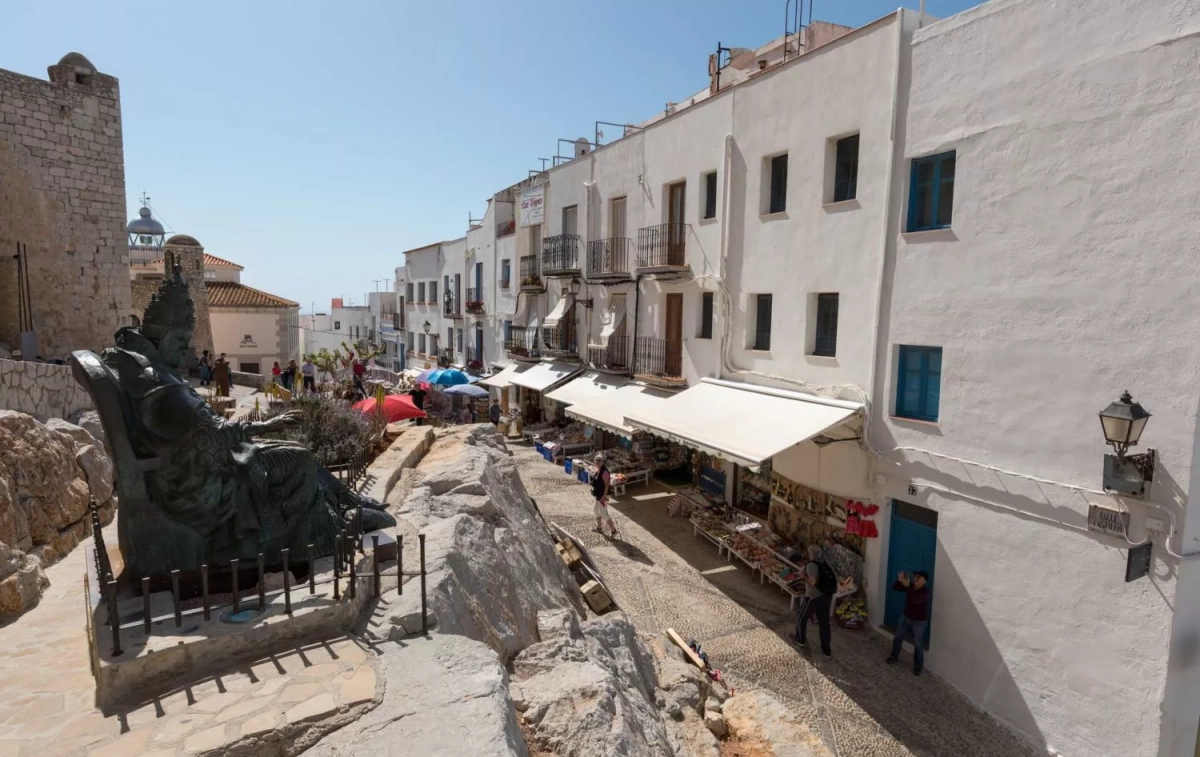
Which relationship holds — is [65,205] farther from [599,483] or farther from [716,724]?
[716,724]

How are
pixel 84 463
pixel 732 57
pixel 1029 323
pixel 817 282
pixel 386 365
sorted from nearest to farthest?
pixel 1029 323, pixel 84 463, pixel 817 282, pixel 732 57, pixel 386 365

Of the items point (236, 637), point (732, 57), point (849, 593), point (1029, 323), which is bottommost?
point (849, 593)

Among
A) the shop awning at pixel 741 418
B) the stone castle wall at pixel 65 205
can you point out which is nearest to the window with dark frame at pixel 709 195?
the shop awning at pixel 741 418

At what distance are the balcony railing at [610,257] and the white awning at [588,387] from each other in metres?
2.82

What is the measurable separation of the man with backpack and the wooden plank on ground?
6.43 ft

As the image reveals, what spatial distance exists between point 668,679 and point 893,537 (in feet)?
16.0

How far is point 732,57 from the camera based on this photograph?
18.0 metres

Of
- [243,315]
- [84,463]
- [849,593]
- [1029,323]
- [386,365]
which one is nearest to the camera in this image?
[1029,323]

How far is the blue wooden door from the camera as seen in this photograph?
9.37 m

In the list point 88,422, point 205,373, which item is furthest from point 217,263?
point 88,422

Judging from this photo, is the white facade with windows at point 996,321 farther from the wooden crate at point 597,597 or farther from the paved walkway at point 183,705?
the paved walkway at point 183,705

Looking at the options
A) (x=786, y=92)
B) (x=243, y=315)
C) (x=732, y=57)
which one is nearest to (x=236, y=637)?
(x=786, y=92)

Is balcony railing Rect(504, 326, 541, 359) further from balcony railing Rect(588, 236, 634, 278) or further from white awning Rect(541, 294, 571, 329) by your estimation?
balcony railing Rect(588, 236, 634, 278)

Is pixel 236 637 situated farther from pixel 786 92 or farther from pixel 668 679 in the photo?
pixel 786 92
